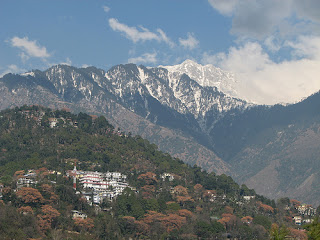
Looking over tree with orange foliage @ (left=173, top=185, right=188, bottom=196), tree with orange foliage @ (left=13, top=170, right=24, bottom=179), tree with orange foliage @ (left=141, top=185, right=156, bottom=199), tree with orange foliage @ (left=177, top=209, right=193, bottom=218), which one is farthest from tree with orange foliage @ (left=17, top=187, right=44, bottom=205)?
tree with orange foliage @ (left=173, top=185, right=188, bottom=196)

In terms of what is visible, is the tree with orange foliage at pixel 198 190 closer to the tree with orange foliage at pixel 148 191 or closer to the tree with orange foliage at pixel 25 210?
the tree with orange foliage at pixel 148 191

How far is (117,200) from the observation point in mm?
142375

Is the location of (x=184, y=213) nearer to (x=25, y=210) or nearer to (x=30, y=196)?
(x=30, y=196)

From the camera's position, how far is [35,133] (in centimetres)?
18675

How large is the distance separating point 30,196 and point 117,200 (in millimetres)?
24417

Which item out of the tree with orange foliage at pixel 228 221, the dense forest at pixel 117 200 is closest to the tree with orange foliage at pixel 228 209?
the dense forest at pixel 117 200

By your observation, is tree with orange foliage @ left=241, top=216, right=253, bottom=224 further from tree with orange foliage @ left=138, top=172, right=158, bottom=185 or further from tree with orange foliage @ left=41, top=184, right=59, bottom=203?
tree with orange foliage @ left=41, top=184, right=59, bottom=203

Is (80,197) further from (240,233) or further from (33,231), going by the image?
(240,233)

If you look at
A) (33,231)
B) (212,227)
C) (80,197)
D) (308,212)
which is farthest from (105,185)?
(308,212)

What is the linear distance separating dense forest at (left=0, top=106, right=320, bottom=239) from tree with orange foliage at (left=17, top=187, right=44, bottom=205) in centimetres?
20

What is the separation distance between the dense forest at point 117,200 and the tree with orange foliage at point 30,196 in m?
0.20

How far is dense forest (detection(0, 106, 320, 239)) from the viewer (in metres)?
120

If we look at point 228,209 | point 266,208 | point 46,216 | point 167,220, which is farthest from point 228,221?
point 46,216

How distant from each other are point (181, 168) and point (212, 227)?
63.7 m
